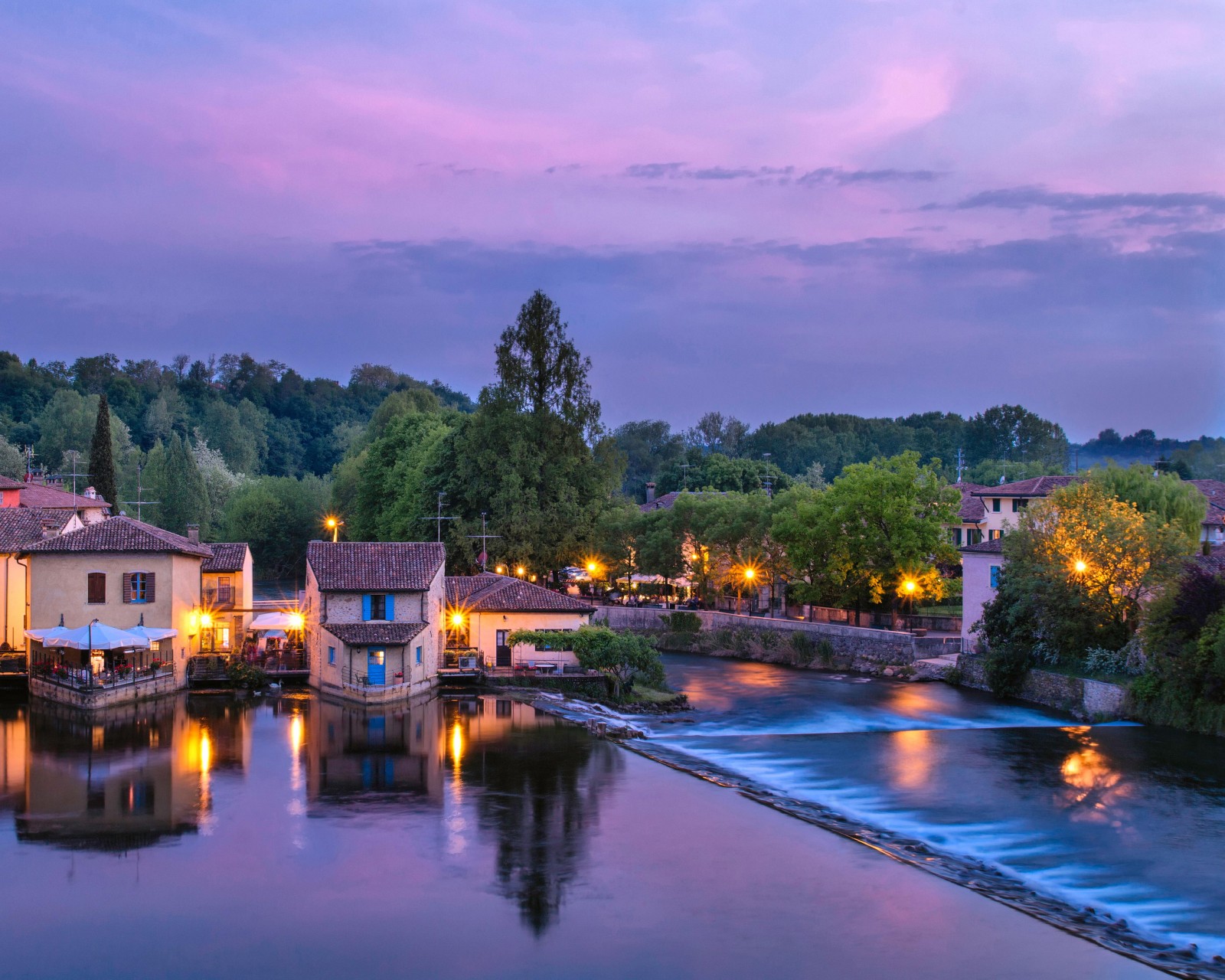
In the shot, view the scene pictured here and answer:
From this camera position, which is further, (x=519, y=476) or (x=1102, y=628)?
(x=519, y=476)

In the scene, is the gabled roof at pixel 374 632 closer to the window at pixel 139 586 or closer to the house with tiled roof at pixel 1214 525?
A: the window at pixel 139 586

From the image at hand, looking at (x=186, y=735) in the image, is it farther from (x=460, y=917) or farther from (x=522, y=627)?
(x=460, y=917)

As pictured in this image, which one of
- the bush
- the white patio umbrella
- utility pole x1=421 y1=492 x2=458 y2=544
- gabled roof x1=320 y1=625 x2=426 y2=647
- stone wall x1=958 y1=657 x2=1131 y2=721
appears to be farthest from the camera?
utility pole x1=421 y1=492 x2=458 y2=544

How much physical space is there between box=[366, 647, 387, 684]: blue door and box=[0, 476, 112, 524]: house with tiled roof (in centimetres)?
2044

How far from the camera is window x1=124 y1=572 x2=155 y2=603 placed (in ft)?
160

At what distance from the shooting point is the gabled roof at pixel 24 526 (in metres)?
50.0

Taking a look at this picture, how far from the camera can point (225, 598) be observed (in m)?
54.5

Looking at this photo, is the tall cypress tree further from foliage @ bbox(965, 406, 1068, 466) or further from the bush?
foliage @ bbox(965, 406, 1068, 466)

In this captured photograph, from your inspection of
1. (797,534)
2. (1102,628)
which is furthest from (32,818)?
(797,534)

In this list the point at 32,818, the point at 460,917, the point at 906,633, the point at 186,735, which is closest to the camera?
the point at 460,917

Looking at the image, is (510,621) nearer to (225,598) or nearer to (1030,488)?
(225,598)

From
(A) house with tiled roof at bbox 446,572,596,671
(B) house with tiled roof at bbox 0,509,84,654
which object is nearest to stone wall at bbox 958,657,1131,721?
(A) house with tiled roof at bbox 446,572,596,671

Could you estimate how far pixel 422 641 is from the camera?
48.9 meters

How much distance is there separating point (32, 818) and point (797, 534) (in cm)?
4452
